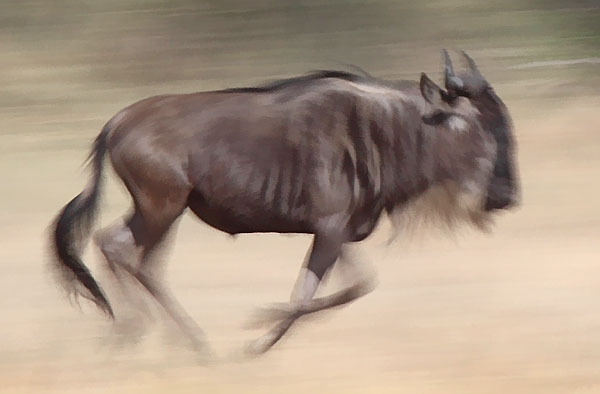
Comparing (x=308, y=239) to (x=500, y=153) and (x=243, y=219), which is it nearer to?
(x=243, y=219)

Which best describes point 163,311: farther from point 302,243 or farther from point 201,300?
point 302,243

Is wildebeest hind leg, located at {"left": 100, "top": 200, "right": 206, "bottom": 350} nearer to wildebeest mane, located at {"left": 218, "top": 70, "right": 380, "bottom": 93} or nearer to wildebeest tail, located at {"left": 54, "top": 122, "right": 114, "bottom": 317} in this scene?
wildebeest tail, located at {"left": 54, "top": 122, "right": 114, "bottom": 317}

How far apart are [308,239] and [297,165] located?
0.12m

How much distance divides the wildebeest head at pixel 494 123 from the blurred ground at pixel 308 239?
21mm

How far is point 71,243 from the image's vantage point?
113 centimetres

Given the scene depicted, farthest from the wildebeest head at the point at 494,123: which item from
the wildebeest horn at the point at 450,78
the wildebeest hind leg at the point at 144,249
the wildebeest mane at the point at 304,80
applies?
the wildebeest hind leg at the point at 144,249

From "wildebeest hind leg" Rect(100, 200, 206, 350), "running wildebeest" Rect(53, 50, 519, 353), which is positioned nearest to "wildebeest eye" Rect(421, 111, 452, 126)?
"running wildebeest" Rect(53, 50, 519, 353)

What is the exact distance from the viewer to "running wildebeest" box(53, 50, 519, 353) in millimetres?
1087

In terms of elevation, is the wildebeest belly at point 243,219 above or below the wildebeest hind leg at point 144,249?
above

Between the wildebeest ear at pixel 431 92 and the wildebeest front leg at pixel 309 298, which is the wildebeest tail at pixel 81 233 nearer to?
the wildebeest front leg at pixel 309 298

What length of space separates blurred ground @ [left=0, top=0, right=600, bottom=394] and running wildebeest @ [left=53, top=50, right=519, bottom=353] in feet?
0.10

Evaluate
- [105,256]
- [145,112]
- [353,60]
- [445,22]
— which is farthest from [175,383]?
[445,22]

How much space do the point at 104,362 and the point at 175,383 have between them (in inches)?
4.6

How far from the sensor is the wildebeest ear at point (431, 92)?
1.11 meters
